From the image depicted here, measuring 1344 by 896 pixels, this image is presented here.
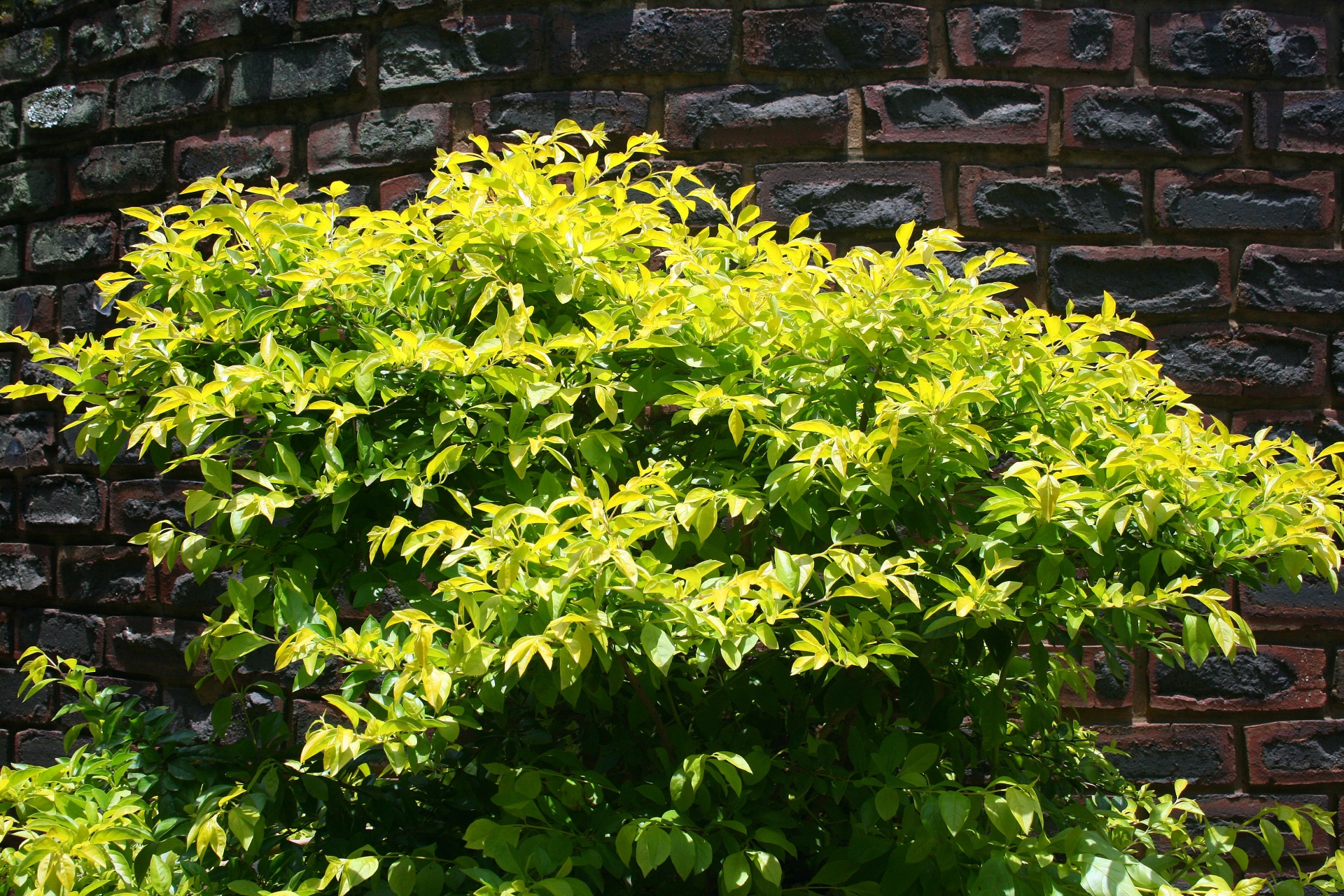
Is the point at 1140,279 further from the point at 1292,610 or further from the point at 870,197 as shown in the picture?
the point at 1292,610

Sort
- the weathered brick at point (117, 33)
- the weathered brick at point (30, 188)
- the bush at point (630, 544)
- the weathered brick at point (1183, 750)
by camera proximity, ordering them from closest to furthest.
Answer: the bush at point (630, 544), the weathered brick at point (1183, 750), the weathered brick at point (117, 33), the weathered brick at point (30, 188)

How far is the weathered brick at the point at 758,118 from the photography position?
2570mm

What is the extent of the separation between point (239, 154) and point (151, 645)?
1.40 meters

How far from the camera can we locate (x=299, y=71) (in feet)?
9.12

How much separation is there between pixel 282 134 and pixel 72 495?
1221mm

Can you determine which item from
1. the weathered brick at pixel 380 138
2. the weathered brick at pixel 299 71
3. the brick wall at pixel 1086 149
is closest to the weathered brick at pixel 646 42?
the brick wall at pixel 1086 149

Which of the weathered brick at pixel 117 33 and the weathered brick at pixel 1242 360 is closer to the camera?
the weathered brick at pixel 1242 360

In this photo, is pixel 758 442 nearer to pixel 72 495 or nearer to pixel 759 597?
pixel 759 597

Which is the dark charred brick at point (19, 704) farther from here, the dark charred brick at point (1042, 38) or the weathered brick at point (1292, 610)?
the weathered brick at point (1292, 610)

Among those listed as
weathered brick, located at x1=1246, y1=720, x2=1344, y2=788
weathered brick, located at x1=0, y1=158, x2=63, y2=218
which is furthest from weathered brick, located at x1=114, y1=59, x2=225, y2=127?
weathered brick, located at x1=1246, y1=720, x2=1344, y2=788

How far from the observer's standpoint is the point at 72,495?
2912 millimetres

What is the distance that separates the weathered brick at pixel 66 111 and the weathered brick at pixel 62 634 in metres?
1.46

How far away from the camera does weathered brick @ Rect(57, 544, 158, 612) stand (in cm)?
279

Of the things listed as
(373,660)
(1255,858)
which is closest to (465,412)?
(373,660)
